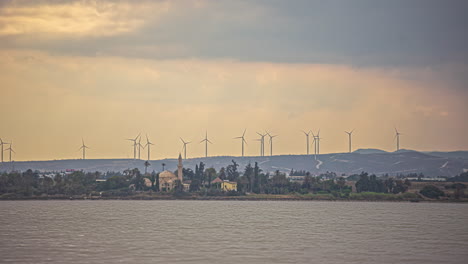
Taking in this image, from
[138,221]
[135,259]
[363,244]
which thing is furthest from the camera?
→ [138,221]

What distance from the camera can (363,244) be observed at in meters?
91.5

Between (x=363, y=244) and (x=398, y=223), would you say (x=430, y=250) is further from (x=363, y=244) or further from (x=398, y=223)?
(x=398, y=223)

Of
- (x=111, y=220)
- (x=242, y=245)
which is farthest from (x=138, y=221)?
(x=242, y=245)

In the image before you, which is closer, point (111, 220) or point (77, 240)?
point (77, 240)

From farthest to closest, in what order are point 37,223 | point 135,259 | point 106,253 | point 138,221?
point 138,221
point 37,223
point 106,253
point 135,259

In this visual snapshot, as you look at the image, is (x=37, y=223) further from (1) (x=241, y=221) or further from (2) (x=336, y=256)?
(2) (x=336, y=256)

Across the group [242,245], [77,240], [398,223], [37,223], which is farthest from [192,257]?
[398,223]

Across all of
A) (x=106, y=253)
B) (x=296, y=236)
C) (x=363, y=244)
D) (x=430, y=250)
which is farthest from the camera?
(x=296, y=236)

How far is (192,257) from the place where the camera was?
247 ft

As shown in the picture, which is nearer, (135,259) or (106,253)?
(135,259)

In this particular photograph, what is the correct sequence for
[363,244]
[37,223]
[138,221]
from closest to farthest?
[363,244], [37,223], [138,221]

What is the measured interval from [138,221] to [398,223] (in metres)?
53.0

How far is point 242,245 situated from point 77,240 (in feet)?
78.1

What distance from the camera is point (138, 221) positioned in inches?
5236
